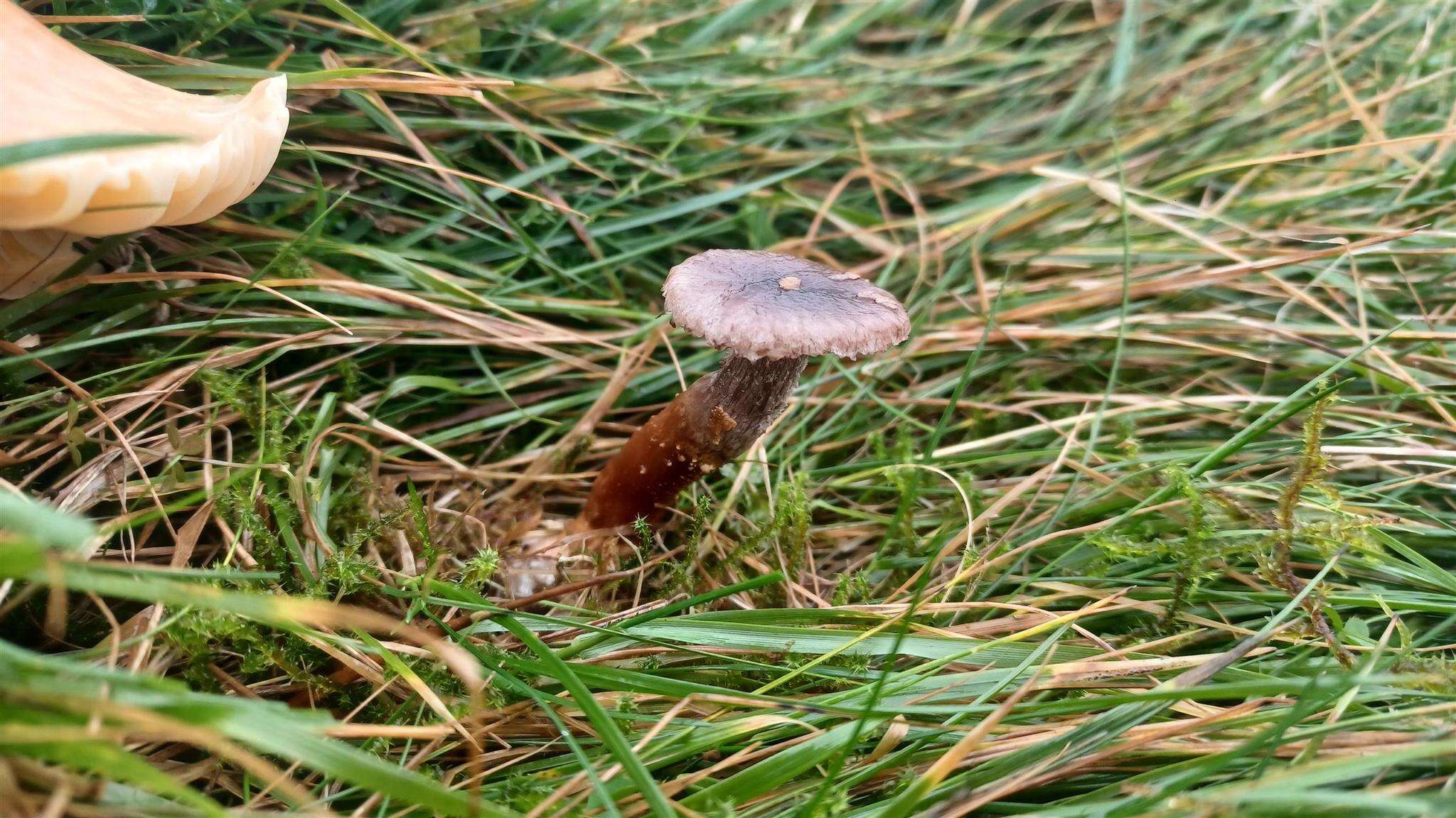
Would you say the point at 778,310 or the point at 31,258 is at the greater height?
the point at 31,258

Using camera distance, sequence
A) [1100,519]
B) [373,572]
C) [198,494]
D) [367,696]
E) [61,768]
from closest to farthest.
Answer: [61,768], [198,494], [367,696], [373,572], [1100,519]

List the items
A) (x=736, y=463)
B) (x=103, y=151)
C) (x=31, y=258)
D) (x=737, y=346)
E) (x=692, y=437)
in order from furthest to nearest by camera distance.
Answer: (x=736, y=463)
(x=692, y=437)
(x=31, y=258)
(x=737, y=346)
(x=103, y=151)

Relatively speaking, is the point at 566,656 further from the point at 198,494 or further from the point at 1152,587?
the point at 1152,587

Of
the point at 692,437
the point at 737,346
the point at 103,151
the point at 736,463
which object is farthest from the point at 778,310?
the point at 103,151

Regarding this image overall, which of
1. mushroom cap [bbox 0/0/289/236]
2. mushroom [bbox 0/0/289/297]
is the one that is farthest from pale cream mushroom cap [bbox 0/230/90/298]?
mushroom cap [bbox 0/0/289/236]

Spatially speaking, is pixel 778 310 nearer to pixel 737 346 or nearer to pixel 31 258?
pixel 737 346

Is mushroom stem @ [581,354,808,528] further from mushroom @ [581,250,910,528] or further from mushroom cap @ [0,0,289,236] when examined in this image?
mushroom cap @ [0,0,289,236]

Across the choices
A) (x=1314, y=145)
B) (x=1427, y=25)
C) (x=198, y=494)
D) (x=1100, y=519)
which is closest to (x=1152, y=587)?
→ (x=1100, y=519)
